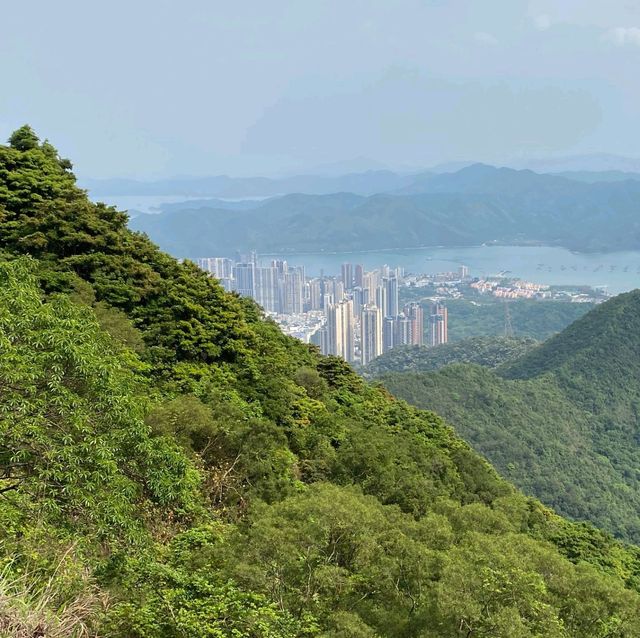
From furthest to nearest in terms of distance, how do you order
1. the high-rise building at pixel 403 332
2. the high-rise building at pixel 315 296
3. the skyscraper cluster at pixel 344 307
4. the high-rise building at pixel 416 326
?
the high-rise building at pixel 315 296 → the high-rise building at pixel 416 326 → the high-rise building at pixel 403 332 → the skyscraper cluster at pixel 344 307

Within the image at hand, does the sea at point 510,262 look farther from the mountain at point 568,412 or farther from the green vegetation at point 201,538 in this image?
the green vegetation at point 201,538

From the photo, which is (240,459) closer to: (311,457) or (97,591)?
(311,457)

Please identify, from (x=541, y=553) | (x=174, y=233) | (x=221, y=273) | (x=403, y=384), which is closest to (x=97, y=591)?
(x=541, y=553)

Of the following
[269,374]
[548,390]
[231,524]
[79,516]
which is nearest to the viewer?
[79,516]

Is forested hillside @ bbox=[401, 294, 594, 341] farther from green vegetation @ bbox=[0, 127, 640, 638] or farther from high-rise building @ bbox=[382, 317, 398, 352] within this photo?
green vegetation @ bbox=[0, 127, 640, 638]

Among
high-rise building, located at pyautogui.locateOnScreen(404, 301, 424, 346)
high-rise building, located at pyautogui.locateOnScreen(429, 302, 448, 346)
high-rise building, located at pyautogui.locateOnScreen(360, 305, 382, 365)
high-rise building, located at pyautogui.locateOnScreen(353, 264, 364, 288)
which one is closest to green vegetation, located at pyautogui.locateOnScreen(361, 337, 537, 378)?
high-rise building, located at pyautogui.locateOnScreen(360, 305, 382, 365)

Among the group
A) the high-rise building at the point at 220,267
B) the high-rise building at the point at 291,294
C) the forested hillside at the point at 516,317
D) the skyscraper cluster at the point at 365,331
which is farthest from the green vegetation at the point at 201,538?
the high-rise building at the point at 220,267
